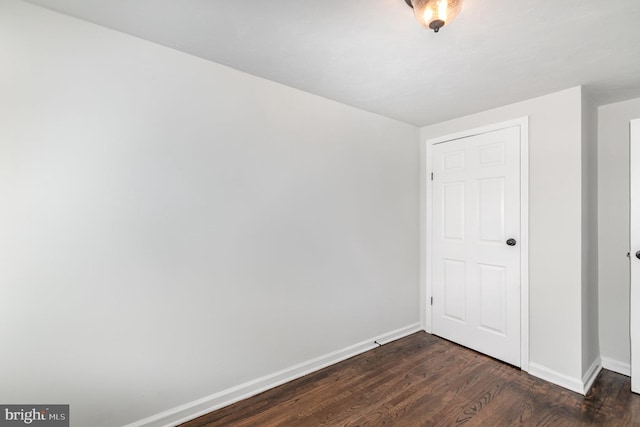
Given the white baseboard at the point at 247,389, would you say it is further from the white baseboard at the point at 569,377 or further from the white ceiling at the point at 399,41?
the white ceiling at the point at 399,41

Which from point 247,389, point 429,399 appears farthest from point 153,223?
point 429,399

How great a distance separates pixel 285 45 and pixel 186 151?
89cm

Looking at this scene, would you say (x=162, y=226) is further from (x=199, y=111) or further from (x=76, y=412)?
(x=76, y=412)

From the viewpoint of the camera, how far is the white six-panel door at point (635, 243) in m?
2.07

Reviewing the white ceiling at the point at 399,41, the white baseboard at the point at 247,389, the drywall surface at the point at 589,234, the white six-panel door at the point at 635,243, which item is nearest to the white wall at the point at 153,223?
the white baseboard at the point at 247,389

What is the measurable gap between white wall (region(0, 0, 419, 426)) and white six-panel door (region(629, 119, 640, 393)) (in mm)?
2155

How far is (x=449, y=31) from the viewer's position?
4.87 ft

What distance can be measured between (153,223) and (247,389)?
4.35 feet

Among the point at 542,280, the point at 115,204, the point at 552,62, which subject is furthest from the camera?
the point at 542,280

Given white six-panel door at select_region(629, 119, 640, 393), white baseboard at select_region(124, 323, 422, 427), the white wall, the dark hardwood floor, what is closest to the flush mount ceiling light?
the white wall

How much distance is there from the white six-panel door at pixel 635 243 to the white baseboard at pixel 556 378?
41cm

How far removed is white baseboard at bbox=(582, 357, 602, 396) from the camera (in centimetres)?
206

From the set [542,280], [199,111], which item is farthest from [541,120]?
[199,111]

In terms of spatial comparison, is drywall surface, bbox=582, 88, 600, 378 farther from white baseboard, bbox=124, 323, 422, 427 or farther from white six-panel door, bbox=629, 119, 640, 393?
white baseboard, bbox=124, 323, 422, 427
